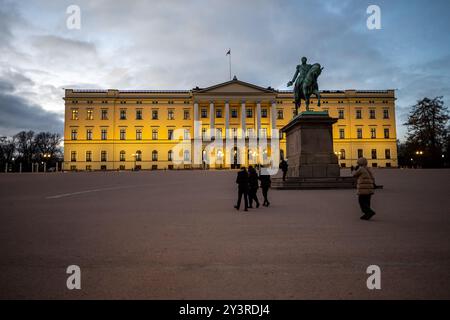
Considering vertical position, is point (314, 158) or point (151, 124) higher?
point (151, 124)

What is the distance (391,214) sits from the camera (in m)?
7.66

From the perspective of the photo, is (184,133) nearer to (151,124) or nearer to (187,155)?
(187,155)

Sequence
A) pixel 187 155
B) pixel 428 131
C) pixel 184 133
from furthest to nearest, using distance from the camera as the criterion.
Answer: pixel 184 133 < pixel 187 155 < pixel 428 131

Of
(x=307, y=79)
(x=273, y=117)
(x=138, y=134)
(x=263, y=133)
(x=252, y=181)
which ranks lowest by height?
(x=252, y=181)

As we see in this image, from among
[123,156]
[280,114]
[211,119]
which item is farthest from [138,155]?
[280,114]

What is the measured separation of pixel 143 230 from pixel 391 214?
608 centimetres

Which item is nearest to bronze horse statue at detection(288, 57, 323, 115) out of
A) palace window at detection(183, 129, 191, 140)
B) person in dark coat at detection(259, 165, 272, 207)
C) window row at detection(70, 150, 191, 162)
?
person in dark coat at detection(259, 165, 272, 207)

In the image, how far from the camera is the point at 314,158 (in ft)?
51.2

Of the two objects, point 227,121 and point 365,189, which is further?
point 227,121

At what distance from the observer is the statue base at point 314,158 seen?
1484 centimetres

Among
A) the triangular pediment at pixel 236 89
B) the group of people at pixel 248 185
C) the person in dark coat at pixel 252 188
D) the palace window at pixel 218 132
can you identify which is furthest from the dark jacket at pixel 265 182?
the triangular pediment at pixel 236 89
